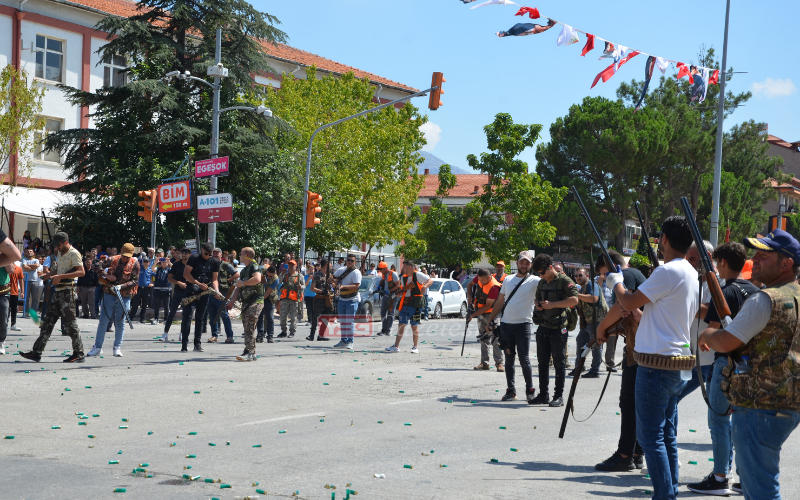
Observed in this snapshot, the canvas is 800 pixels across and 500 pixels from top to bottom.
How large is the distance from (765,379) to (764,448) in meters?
0.31

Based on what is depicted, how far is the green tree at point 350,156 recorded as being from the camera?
41.5 meters

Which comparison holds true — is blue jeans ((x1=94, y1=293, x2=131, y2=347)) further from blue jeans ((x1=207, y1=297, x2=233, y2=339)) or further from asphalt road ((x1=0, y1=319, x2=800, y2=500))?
blue jeans ((x1=207, y1=297, x2=233, y2=339))

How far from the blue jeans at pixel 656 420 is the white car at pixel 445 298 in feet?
77.0

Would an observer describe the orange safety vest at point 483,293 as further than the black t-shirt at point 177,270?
No

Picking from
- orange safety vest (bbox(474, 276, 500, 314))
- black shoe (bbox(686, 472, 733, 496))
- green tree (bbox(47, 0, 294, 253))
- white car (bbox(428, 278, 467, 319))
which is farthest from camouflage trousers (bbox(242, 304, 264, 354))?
green tree (bbox(47, 0, 294, 253))

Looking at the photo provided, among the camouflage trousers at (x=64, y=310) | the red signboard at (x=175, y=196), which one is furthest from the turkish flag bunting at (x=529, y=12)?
the red signboard at (x=175, y=196)

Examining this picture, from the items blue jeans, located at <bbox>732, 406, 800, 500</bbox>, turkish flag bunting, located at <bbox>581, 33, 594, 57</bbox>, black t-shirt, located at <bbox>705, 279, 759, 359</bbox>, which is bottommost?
blue jeans, located at <bbox>732, 406, 800, 500</bbox>

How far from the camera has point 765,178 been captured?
55.3 m

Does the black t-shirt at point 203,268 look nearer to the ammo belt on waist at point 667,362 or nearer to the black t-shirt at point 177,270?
the black t-shirt at point 177,270

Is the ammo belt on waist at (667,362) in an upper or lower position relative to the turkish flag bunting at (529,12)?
lower

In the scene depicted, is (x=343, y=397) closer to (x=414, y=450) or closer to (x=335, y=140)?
(x=414, y=450)

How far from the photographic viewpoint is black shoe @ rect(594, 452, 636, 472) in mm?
6375

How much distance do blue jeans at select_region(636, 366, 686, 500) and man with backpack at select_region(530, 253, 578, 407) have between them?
415cm

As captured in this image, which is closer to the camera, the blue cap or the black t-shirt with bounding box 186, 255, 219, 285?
the blue cap
